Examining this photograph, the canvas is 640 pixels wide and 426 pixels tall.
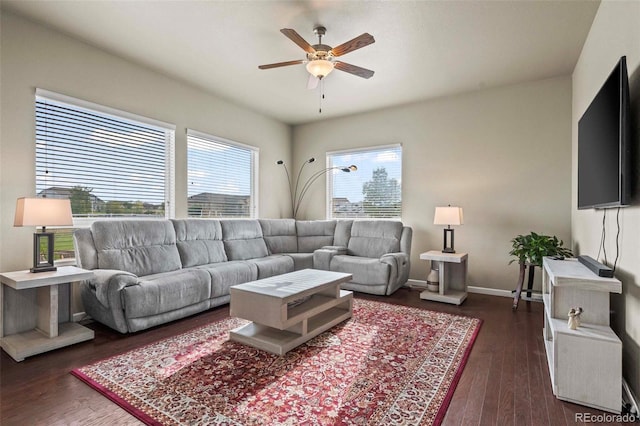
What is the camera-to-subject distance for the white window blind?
10.1 ft

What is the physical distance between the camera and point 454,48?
3299mm

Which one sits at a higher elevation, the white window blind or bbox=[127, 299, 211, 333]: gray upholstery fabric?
the white window blind

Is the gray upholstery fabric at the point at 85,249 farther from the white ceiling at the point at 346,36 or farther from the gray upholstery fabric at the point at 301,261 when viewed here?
the gray upholstery fabric at the point at 301,261

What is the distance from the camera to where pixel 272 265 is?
13.9 ft

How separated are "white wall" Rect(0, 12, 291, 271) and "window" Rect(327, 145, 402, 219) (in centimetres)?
224

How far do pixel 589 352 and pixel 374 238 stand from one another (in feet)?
10.4

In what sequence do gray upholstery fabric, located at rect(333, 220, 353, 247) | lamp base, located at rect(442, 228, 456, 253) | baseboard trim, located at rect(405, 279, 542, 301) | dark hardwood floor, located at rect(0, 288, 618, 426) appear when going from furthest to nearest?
gray upholstery fabric, located at rect(333, 220, 353, 247), lamp base, located at rect(442, 228, 456, 253), baseboard trim, located at rect(405, 279, 542, 301), dark hardwood floor, located at rect(0, 288, 618, 426)

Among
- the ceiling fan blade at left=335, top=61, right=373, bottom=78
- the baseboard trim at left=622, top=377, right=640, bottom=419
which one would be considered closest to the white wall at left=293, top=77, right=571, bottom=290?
the ceiling fan blade at left=335, top=61, right=373, bottom=78

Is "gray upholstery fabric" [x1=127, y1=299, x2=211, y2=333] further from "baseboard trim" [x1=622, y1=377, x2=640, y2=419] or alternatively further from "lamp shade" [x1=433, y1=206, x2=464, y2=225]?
"baseboard trim" [x1=622, y1=377, x2=640, y2=419]

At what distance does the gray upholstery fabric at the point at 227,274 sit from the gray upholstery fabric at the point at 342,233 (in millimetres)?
1669

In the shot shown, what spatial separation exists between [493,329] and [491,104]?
3012 mm

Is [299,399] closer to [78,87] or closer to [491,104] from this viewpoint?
[78,87]

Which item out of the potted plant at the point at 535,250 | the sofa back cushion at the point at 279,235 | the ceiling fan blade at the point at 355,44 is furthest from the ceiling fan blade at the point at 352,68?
the sofa back cushion at the point at 279,235

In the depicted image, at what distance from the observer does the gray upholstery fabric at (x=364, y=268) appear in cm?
412
